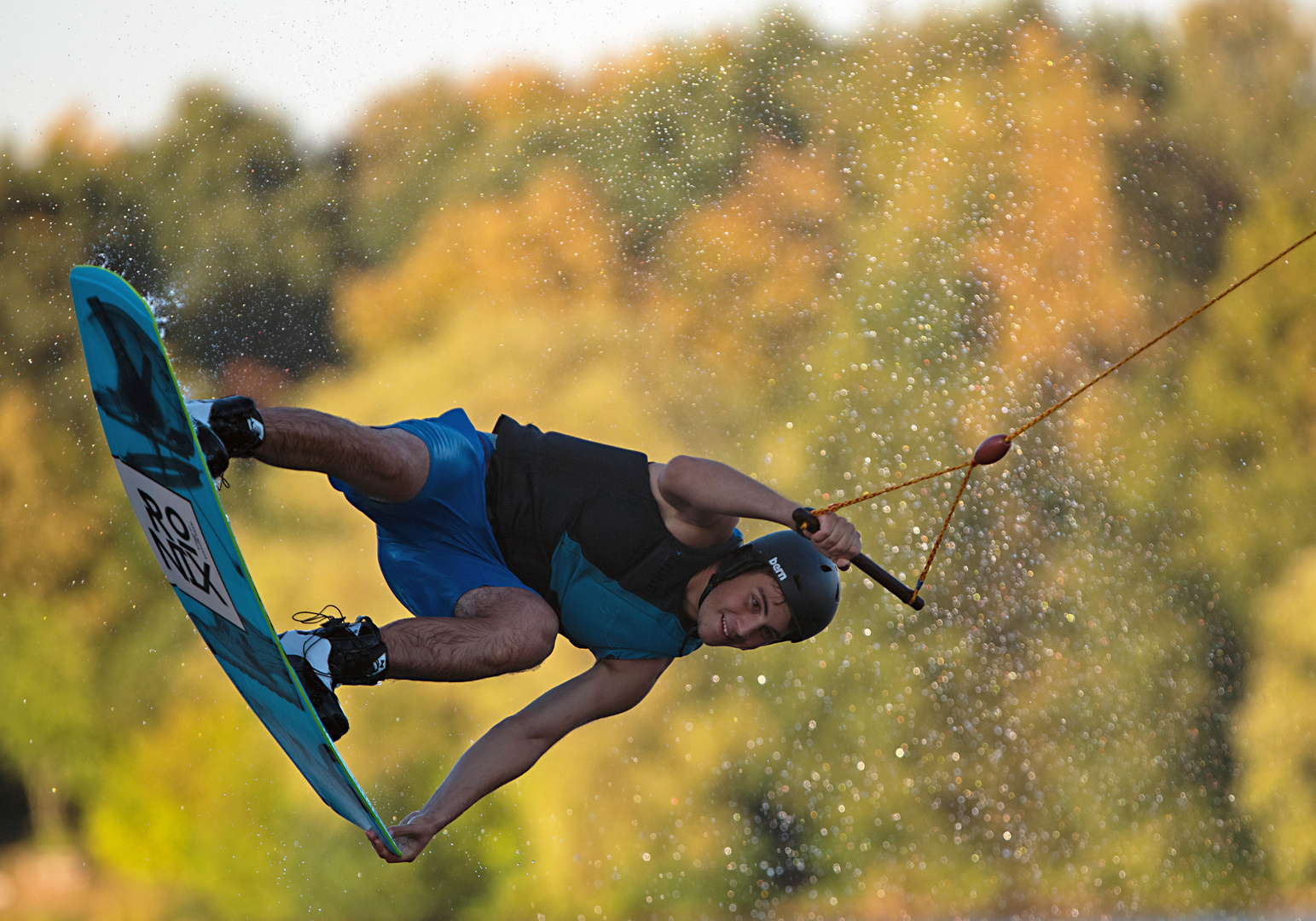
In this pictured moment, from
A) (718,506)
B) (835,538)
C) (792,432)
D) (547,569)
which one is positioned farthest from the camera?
(792,432)

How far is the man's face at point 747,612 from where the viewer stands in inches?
111

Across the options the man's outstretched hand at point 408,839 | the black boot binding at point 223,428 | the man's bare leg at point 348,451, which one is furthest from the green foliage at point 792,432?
the black boot binding at point 223,428

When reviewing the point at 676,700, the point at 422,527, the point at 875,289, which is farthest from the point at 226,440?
the point at 875,289

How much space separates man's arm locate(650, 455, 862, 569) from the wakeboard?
0.91 m

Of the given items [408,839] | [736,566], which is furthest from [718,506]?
[408,839]

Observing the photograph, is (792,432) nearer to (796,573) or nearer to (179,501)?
(796,573)

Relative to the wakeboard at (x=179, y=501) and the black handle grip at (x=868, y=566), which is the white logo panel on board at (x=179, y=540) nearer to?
the wakeboard at (x=179, y=501)

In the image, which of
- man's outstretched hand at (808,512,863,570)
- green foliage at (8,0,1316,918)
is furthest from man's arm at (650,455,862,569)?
green foliage at (8,0,1316,918)

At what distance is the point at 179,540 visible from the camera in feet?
8.12

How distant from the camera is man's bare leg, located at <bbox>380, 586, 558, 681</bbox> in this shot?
8.16ft

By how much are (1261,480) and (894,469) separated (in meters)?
2.47

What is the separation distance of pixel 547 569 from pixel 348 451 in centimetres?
66

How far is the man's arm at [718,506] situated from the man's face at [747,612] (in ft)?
0.44

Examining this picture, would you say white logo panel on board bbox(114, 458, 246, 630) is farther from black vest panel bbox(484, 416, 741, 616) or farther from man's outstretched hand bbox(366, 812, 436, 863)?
black vest panel bbox(484, 416, 741, 616)
